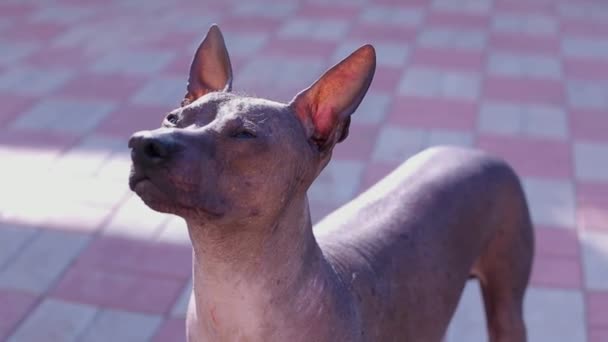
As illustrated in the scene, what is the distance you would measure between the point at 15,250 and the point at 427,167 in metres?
2.15

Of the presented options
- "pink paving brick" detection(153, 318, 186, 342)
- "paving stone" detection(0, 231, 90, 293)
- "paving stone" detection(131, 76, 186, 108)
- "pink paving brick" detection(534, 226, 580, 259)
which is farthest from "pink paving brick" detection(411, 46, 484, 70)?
"pink paving brick" detection(153, 318, 186, 342)

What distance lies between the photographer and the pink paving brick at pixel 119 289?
137 inches

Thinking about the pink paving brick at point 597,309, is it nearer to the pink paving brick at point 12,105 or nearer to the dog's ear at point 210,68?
the dog's ear at point 210,68

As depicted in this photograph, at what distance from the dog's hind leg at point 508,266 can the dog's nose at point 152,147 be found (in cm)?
133

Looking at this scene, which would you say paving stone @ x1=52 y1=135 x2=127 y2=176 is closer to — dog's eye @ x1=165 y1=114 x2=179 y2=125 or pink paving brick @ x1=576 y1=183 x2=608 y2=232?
pink paving brick @ x1=576 y1=183 x2=608 y2=232

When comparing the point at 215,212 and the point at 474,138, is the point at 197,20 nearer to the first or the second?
the point at 474,138

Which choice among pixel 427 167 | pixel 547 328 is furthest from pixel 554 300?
pixel 427 167

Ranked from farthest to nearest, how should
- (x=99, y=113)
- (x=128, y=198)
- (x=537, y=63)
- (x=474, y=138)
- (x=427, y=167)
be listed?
(x=537, y=63) < (x=99, y=113) < (x=474, y=138) < (x=128, y=198) < (x=427, y=167)

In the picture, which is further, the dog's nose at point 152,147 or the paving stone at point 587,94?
the paving stone at point 587,94

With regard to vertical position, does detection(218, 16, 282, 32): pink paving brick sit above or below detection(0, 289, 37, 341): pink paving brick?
below

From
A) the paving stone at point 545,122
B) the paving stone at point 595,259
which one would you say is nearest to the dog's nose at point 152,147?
the paving stone at point 595,259

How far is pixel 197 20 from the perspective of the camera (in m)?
6.97

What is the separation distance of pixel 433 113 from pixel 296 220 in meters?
3.62

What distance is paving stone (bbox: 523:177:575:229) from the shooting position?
407 cm
